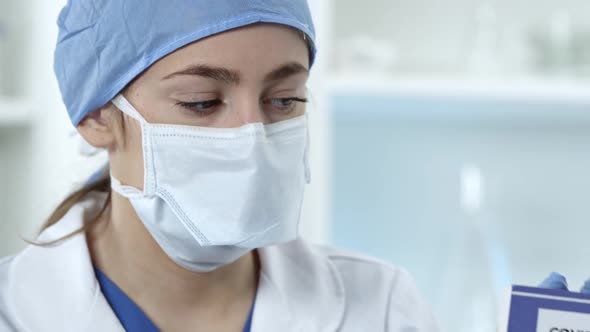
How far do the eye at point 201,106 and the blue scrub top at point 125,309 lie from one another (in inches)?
11.5

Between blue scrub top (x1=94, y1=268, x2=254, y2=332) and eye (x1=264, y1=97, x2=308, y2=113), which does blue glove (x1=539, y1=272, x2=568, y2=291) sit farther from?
blue scrub top (x1=94, y1=268, x2=254, y2=332)

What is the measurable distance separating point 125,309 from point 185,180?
225 mm

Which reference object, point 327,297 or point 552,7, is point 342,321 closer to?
point 327,297

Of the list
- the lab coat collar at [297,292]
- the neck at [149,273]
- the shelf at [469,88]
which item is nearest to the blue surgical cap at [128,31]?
the neck at [149,273]

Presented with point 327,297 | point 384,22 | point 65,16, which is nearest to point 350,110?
point 384,22

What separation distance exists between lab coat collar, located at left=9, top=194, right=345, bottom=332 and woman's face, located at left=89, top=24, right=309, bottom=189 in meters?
0.17

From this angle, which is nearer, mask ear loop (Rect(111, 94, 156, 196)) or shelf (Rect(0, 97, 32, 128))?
mask ear loop (Rect(111, 94, 156, 196))

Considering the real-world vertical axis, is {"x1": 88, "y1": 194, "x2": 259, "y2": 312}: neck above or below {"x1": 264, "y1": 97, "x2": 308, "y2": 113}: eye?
below

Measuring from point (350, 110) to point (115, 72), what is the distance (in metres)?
1.30

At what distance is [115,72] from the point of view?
96cm

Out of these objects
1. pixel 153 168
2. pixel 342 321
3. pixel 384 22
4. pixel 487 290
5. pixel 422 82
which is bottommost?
pixel 487 290

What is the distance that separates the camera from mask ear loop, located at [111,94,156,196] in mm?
945

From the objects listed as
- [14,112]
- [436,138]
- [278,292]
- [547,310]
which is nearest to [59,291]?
→ [278,292]

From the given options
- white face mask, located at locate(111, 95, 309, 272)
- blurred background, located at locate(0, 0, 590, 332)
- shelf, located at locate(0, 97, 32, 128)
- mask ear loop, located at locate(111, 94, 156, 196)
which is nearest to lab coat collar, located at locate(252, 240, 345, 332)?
white face mask, located at locate(111, 95, 309, 272)
